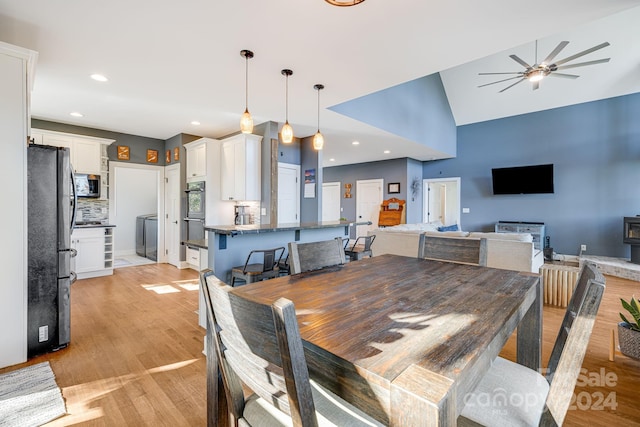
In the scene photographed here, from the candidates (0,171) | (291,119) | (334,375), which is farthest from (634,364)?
(0,171)

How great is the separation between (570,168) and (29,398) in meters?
8.72

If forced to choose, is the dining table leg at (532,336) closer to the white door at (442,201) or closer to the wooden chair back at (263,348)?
the wooden chair back at (263,348)

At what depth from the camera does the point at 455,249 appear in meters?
1.96

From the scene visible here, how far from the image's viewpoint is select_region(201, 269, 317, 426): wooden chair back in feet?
1.95

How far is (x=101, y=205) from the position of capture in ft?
17.2

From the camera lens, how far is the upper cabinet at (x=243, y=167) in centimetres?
461

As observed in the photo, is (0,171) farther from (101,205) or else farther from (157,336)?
(101,205)

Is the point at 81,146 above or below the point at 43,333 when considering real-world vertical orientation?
above

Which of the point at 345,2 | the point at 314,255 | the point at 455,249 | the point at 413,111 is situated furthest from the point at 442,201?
the point at 314,255

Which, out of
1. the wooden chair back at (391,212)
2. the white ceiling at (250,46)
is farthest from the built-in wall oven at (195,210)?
the wooden chair back at (391,212)

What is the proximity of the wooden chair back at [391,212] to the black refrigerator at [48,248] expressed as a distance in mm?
6459

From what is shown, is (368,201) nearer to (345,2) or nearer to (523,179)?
(523,179)

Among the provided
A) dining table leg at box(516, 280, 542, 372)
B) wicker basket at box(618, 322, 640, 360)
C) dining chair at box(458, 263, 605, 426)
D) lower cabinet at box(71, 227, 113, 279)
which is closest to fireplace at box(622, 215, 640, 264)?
wicker basket at box(618, 322, 640, 360)

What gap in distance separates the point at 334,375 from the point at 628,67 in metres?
7.74
